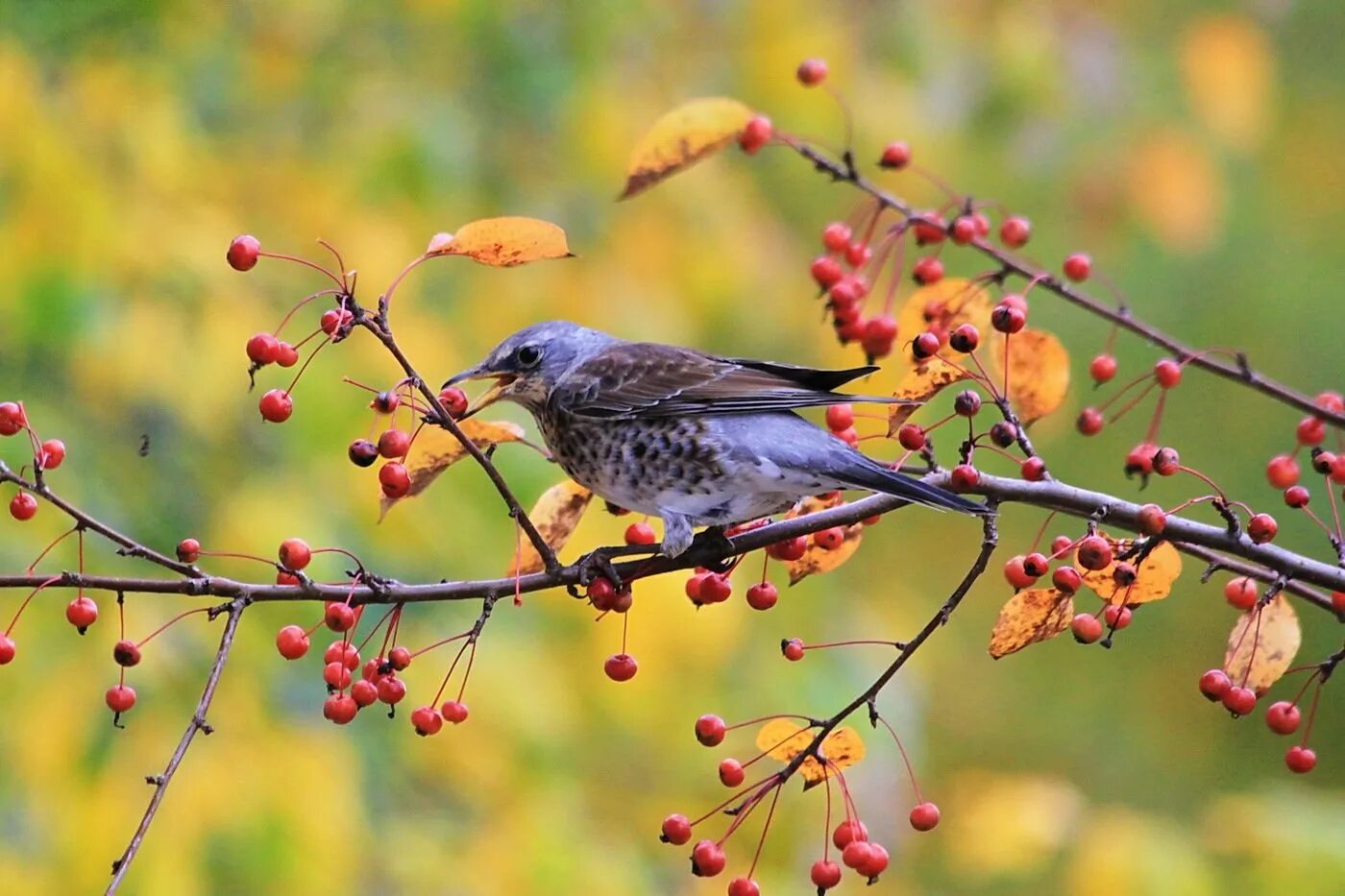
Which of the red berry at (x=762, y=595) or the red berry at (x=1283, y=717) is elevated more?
the red berry at (x=762, y=595)

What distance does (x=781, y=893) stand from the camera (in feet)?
12.2

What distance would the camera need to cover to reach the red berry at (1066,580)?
171 cm

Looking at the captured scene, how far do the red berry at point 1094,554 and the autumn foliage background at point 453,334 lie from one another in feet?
5.52

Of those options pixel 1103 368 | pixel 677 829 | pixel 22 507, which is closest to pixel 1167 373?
pixel 1103 368

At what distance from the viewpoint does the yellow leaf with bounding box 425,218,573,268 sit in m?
1.73

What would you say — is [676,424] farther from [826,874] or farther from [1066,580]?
[1066,580]

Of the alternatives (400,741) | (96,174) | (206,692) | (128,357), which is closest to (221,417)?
(128,357)

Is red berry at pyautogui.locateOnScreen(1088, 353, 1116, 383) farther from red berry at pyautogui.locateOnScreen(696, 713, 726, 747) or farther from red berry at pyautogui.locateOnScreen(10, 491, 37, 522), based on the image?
red berry at pyautogui.locateOnScreen(10, 491, 37, 522)

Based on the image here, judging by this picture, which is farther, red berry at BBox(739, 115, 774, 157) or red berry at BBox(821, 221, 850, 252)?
red berry at BBox(821, 221, 850, 252)

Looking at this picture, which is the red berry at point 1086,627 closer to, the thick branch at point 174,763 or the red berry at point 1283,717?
the red berry at point 1283,717

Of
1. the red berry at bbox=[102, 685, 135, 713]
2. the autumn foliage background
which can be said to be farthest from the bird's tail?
the autumn foliage background

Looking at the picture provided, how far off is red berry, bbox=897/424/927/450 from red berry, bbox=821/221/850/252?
0.71m

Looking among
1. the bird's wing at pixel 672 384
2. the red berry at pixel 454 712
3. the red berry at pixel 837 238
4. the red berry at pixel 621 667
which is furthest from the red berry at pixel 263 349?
the red berry at pixel 837 238

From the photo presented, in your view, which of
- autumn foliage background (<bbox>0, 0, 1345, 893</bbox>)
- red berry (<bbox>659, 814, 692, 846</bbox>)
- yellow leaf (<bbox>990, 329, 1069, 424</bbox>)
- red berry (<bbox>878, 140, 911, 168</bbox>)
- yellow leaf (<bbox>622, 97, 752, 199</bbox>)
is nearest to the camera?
red berry (<bbox>659, 814, 692, 846</bbox>)
